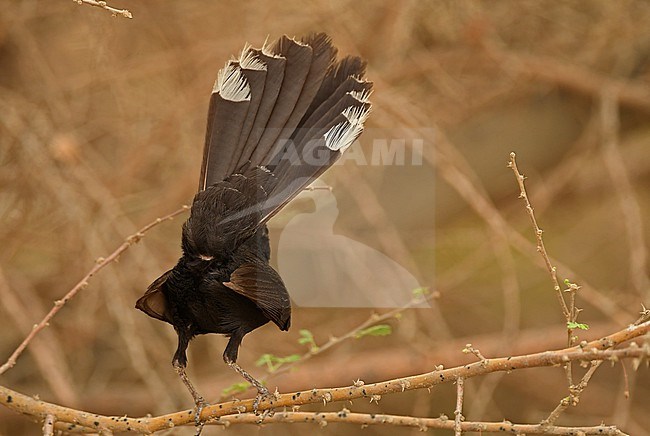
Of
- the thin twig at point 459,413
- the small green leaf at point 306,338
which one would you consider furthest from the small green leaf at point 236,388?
the thin twig at point 459,413

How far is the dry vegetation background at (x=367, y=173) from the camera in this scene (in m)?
3.93

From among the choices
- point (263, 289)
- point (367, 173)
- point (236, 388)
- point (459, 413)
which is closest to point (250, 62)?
point (263, 289)

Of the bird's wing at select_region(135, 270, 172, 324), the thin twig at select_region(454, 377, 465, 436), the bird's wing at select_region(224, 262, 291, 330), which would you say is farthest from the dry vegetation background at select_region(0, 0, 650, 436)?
the thin twig at select_region(454, 377, 465, 436)

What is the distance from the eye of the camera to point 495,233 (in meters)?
3.62

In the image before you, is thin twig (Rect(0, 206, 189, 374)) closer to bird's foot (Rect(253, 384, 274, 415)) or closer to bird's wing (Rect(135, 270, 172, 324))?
bird's wing (Rect(135, 270, 172, 324))

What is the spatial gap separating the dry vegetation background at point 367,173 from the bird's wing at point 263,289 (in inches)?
60.8

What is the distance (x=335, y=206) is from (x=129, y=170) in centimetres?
110

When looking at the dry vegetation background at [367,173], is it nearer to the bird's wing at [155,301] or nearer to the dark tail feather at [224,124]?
the dark tail feather at [224,124]

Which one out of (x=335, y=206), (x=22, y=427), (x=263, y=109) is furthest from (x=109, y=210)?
(x=22, y=427)

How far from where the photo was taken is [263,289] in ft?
7.21

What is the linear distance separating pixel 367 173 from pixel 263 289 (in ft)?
7.09

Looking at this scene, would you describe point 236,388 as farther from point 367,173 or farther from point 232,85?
point 367,173

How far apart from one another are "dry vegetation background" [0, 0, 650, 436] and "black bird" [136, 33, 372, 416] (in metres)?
1.25

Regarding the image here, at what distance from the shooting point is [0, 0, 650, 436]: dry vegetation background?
393 centimetres
